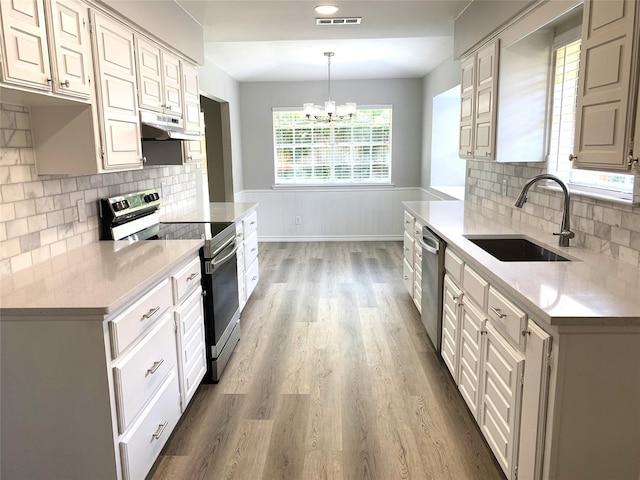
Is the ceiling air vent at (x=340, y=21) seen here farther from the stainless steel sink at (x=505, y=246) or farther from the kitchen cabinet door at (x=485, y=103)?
the stainless steel sink at (x=505, y=246)

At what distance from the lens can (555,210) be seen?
287 cm

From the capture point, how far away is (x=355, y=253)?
263 inches

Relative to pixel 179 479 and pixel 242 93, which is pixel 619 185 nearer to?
pixel 179 479

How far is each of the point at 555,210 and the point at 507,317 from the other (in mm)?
1301

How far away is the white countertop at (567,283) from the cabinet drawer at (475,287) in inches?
1.7

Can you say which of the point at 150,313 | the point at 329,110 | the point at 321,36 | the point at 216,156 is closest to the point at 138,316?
the point at 150,313

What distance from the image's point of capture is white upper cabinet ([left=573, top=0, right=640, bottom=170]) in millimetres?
1658

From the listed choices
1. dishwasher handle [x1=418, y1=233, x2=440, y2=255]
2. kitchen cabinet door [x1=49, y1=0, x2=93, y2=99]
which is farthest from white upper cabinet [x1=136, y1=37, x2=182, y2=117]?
dishwasher handle [x1=418, y1=233, x2=440, y2=255]

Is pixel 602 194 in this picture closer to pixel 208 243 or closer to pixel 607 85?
pixel 607 85

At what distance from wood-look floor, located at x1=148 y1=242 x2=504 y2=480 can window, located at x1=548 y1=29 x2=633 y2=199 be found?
1.49m

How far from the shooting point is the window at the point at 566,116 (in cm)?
272

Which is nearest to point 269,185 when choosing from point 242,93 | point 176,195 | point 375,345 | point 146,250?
point 242,93

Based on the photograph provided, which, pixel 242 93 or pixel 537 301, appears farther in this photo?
pixel 242 93

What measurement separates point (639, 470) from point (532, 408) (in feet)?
1.29
